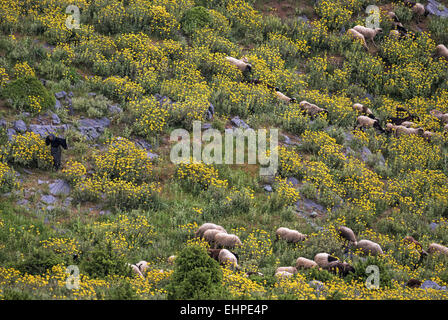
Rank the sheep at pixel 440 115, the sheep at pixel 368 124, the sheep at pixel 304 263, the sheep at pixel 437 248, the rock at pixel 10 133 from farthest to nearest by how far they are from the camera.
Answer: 1. the sheep at pixel 440 115
2. the sheep at pixel 368 124
3. the rock at pixel 10 133
4. the sheep at pixel 437 248
5. the sheep at pixel 304 263

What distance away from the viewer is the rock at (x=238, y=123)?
17438 mm

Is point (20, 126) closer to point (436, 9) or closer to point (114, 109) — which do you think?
point (114, 109)

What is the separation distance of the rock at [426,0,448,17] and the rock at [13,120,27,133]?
2134 cm

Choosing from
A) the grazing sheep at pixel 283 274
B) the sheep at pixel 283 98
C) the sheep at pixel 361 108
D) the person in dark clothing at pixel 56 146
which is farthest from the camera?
the sheep at pixel 361 108

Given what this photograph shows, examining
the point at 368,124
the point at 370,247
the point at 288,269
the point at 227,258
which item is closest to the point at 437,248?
the point at 370,247

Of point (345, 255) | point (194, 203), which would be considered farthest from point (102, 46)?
point (345, 255)

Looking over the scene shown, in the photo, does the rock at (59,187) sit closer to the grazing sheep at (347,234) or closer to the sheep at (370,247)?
the grazing sheep at (347,234)

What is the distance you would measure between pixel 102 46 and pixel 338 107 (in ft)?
30.3

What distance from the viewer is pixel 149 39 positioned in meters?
20.5

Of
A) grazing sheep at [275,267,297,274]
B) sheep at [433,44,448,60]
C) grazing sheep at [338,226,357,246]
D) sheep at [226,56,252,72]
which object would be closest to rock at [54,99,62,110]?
sheep at [226,56,252,72]

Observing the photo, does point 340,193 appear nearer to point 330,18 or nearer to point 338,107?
point 338,107

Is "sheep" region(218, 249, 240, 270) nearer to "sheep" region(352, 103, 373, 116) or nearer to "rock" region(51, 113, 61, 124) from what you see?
"rock" region(51, 113, 61, 124)

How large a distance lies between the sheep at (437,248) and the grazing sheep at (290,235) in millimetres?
3485

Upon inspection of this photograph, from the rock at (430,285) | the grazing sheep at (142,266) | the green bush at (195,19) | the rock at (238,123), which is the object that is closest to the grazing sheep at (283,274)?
the grazing sheep at (142,266)
